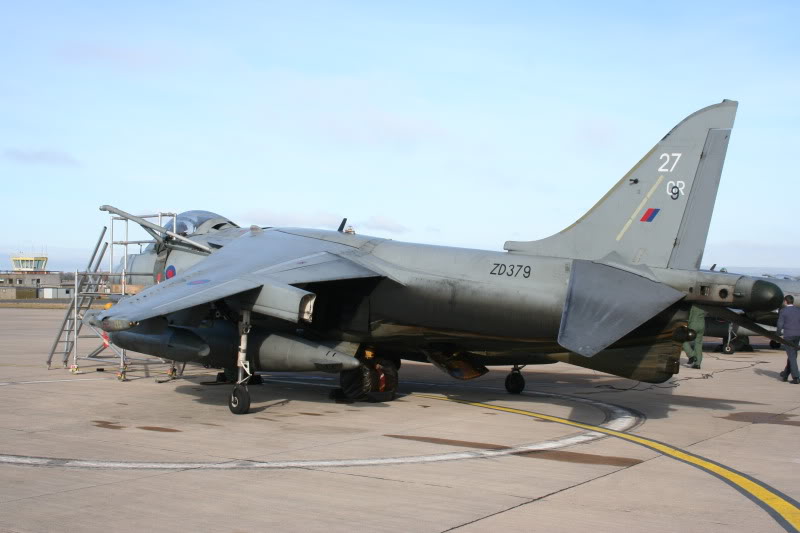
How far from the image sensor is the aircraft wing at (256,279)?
38.3 ft

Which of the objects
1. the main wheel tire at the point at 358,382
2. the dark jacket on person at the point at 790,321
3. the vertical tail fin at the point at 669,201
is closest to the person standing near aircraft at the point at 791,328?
the dark jacket on person at the point at 790,321

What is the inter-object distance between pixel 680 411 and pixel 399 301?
5.13 metres

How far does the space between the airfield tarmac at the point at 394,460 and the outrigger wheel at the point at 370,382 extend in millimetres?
364

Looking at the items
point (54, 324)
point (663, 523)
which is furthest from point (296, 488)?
point (54, 324)

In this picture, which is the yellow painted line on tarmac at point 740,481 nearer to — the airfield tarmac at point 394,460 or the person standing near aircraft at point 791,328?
the airfield tarmac at point 394,460

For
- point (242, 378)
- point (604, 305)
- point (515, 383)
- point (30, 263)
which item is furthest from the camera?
point (30, 263)

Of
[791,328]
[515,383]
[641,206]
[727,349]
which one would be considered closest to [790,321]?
[791,328]

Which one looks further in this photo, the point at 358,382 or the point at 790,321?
the point at 790,321

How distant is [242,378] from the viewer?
1237 centimetres

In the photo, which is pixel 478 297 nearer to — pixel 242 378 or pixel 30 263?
pixel 242 378

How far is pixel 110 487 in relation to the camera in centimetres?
734

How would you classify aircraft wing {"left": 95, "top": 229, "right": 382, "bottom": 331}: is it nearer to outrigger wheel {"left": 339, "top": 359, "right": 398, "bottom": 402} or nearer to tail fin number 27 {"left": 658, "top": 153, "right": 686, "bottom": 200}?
outrigger wheel {"left": 339, "top": 359, "right": 398, "bottom": 402}

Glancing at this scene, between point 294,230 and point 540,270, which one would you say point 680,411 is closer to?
point 540,270

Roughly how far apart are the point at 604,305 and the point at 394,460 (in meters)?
3.71
